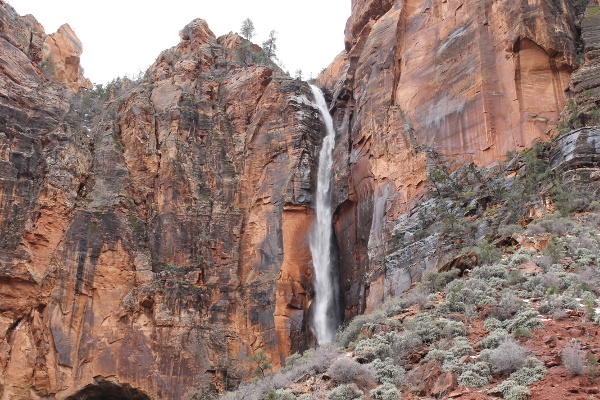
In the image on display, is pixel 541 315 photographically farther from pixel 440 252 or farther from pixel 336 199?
pixel 336 199

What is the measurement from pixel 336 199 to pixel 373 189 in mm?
4453

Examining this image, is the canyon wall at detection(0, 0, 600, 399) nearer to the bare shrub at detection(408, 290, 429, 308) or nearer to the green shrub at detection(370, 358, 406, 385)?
the bare shrub at detection(408, 290, 429, 308)

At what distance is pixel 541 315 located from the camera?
18.7m

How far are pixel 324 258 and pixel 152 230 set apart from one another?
10.8 meters

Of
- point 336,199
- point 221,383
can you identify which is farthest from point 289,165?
point 221,383

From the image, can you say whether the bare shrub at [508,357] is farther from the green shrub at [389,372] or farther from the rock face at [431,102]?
the rock face at [431,102]

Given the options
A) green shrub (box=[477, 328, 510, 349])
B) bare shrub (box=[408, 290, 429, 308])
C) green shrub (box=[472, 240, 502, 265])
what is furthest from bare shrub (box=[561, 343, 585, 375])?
green shrub (box=[472, 240, 502, 265])

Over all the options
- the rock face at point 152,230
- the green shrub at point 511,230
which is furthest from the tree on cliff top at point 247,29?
the green shrub at point 511,230

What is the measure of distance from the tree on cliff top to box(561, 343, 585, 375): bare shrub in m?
58.4

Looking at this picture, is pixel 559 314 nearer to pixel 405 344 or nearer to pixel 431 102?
pixel 405 344

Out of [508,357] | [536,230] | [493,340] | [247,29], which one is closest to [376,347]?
[493,340]

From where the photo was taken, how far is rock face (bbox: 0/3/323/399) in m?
36.0

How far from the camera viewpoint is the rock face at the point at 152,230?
36.0 meters

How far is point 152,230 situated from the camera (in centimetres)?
4100
